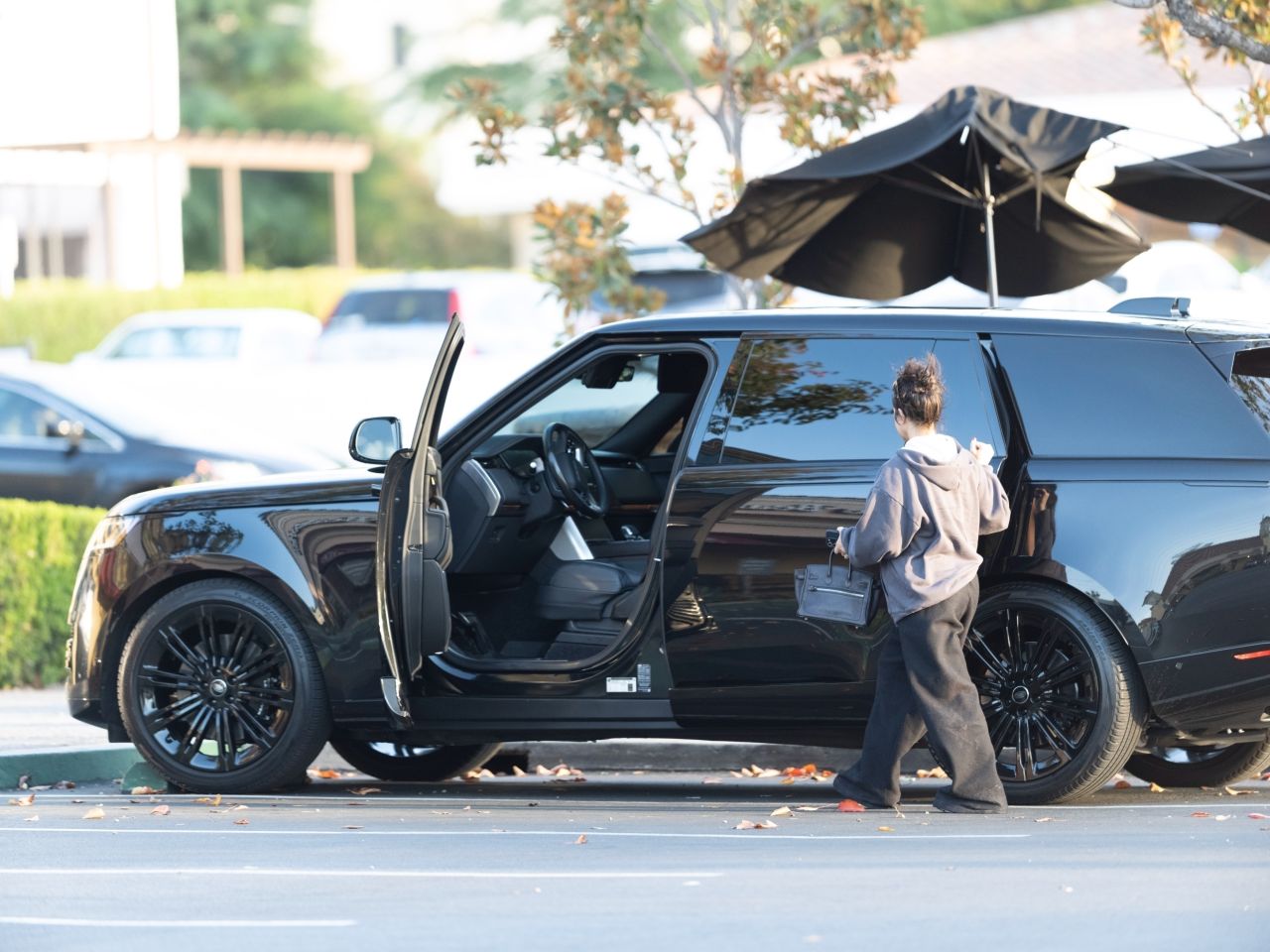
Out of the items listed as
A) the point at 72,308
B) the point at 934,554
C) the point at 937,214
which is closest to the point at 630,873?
the point at 934,554

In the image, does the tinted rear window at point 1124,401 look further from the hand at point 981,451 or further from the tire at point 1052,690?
the tire at point 1052,690

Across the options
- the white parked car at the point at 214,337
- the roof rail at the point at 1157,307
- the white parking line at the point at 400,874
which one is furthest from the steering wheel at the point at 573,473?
the white parked car at the point at 214,337

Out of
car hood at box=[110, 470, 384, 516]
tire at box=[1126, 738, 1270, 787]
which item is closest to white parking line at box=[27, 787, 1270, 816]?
tire at box=[1126, 738, 1270, 787]

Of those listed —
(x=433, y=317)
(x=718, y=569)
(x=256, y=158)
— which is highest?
(x=256, y=158)

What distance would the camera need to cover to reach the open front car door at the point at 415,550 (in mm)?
7828

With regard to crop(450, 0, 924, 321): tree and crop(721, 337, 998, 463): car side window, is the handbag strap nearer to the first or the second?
crop(721, 337, 998, 463): car side window

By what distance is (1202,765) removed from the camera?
28.3 ft

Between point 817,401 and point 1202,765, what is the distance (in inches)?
86.6

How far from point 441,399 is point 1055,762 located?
2.42m

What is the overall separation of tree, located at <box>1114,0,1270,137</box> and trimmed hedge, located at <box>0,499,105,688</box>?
6323 mm

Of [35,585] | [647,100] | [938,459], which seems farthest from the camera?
[647,100]

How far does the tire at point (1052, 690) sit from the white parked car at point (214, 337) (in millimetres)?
18763

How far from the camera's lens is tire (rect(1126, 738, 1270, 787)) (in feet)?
27.9

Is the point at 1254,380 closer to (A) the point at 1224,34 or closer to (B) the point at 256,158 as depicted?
(A) the point at 1224,34
